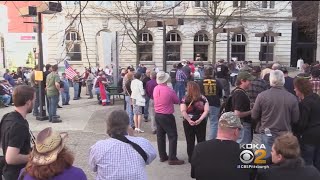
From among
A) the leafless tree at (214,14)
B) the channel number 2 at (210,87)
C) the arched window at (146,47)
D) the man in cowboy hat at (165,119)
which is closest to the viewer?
the man in cowboy hat at (165,119)

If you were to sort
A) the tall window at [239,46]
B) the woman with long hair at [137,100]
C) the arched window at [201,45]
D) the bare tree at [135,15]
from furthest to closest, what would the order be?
1. the tall window at [239,46]
2. the arched window at [201,45]
3. the bare tree at [135,15]
4. the woman with long hair at [137,100]

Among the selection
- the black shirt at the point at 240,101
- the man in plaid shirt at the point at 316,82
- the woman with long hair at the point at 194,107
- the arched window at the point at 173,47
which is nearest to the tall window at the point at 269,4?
the arched window at the point at 173,47

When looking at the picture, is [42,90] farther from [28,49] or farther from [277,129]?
[28,49]

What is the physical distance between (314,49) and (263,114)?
146 ft

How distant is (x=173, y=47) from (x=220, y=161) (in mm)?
38452

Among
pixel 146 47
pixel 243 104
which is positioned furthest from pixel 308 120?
pixel 146 47

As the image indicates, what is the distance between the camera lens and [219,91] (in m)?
7.83

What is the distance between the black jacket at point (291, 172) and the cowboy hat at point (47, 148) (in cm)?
169

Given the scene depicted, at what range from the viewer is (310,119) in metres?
5.35

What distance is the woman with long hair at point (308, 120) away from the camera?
5316 millimetres

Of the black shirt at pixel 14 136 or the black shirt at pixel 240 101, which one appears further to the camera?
the black shirt at pixel 240 101

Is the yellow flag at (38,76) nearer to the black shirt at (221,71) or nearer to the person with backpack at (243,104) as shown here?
the person with backpack at (243,104)

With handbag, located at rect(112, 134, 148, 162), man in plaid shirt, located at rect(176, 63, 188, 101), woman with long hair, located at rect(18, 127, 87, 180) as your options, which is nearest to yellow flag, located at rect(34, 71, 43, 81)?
man in plaid shirt, located at rect(176, 63, 188, 101)

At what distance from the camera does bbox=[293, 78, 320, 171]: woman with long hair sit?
17.4ft
